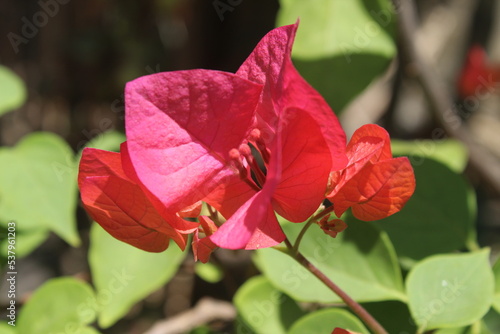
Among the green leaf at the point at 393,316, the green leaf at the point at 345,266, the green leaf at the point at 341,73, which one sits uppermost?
the green leaf at the point at 341,73

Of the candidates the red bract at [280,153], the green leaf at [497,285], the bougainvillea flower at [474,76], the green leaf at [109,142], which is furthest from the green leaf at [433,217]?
the bougainvillea flower at [474,76]

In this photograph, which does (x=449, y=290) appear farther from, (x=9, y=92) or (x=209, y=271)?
(x=9, y=92)

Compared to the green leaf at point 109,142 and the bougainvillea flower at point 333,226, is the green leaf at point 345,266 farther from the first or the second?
the green leaf at point 109,142

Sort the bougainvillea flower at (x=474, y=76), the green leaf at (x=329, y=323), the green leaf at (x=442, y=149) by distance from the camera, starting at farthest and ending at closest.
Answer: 1. the bougainvillea flower at (x=474, y=76)
2. the green leaf at (x=442, y=149)
3. the green leaf at (x=329, y=323)

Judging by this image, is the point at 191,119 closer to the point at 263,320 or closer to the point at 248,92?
the point at 248,92

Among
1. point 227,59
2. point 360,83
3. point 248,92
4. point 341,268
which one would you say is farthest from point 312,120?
point 227,59

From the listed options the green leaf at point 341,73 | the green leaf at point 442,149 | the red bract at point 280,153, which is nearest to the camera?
the red bract at point 280,153

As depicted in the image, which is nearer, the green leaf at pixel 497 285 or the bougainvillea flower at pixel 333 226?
the bougainvillea flower at pixel 333 226

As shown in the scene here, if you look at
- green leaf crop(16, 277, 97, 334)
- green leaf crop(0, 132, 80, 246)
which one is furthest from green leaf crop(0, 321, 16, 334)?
green leaf crop(0, 132, 80, 246)
